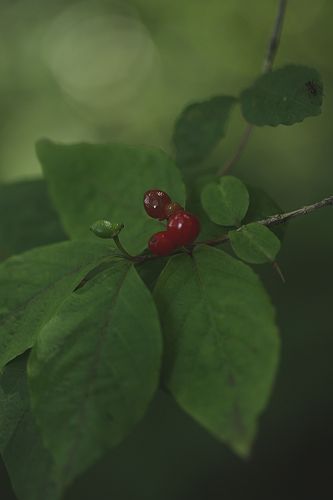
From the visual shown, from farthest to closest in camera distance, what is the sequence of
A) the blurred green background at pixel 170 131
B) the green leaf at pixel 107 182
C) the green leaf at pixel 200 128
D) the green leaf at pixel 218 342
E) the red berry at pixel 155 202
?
the blurred green background at pixel 170 131
the green leaf at pixel 200 128
the green leaf at pixel 107 182
the red berry at pixel 155 202
the green leaf at pixel 218 342

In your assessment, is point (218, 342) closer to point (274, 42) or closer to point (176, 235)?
point (176, 235)

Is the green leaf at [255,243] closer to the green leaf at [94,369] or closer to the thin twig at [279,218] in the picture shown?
the thin twig at [279,218]

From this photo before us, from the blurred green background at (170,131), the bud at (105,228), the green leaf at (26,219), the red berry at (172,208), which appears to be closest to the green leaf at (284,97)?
the red berry at (172,208)

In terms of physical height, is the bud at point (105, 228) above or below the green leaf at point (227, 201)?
above

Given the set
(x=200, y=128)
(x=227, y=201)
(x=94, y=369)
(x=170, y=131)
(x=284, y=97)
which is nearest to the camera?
(x=94, y=369)

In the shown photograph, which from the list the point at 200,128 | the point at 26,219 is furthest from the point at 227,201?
the point at 26,219

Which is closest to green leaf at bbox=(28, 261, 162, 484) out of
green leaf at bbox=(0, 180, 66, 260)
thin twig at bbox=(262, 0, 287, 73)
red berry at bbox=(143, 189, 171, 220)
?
red berry at bbox=(143, 189, 171, 220)
